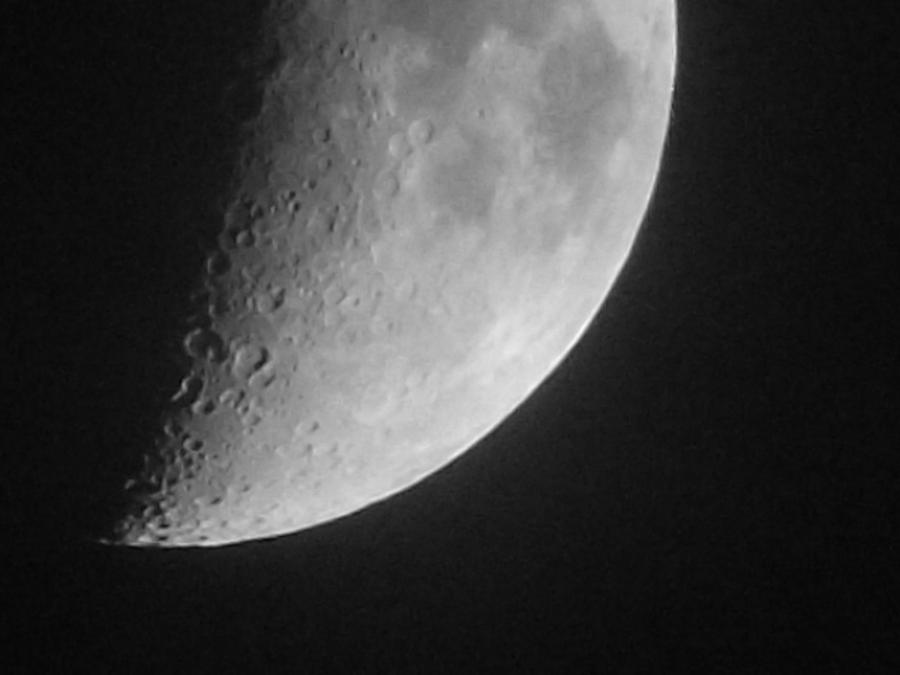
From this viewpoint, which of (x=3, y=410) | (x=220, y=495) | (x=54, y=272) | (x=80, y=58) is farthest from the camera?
(x=220, y=495)

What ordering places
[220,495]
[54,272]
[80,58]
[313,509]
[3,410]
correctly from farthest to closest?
[313,509] < [220,495] < [3,410] < [54,272] < [80,58]

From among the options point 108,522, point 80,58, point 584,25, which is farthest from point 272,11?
point 108,522

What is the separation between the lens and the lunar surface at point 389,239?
7.37 feet

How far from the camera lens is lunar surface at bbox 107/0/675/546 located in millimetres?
2246

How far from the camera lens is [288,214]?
2303mm

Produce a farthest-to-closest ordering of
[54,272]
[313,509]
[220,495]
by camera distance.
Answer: [313,509], [220,495], [54,272]

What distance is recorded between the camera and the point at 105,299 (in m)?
2.26

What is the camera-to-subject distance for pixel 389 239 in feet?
7.73

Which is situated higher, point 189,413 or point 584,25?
point 584,25

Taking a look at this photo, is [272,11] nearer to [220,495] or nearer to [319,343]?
[319,343]

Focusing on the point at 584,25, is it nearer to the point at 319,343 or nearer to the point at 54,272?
the point at 319,343

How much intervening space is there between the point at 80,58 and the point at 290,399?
719 mm

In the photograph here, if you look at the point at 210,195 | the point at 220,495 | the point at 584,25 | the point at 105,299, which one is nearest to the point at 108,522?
the point at 220,495

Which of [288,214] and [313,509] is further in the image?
[313,509]
